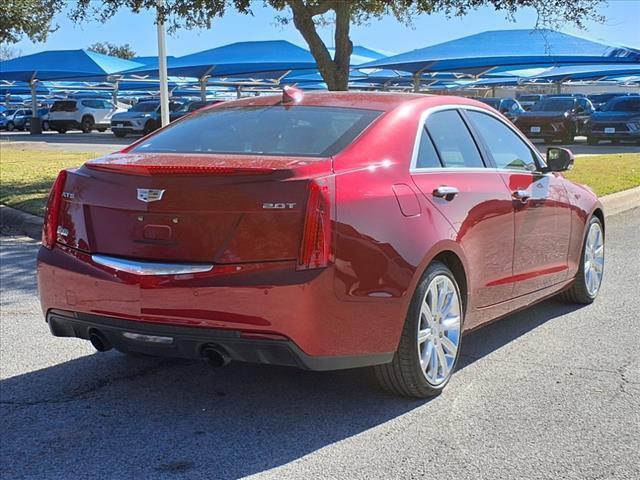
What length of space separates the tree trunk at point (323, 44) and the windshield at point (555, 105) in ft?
59.4

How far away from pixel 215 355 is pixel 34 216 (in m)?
7.10

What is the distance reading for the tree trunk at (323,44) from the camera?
1313cm

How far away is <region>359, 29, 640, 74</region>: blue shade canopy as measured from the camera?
29172 millimetres

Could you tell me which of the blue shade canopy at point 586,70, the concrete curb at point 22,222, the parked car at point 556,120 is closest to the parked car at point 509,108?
the parked car at point 556,120

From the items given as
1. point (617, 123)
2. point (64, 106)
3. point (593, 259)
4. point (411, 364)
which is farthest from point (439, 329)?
point (64, 106)

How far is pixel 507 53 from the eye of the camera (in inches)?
1212

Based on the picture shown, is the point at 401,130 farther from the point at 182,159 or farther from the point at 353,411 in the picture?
the point at 353,411

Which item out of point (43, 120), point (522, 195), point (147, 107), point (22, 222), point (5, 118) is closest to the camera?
point (522, 195)

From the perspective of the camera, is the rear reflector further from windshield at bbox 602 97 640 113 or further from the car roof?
windshield at bbox 602 97 640 113

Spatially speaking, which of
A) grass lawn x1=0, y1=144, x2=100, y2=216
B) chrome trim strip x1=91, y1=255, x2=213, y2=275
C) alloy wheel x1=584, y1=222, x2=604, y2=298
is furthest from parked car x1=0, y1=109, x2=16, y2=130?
chrome trim strip x1=91, y1=255, x2=213, y2=275

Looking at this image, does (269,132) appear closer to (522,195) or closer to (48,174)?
(522,195)

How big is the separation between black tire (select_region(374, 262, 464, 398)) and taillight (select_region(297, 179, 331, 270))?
0.66 m

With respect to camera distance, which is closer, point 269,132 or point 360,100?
point 269,132

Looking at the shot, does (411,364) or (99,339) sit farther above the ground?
(99,339)
